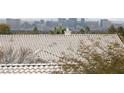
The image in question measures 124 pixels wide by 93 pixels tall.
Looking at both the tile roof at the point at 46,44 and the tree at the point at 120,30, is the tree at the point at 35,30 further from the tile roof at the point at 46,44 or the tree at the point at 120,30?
the tree at the point at 120,30

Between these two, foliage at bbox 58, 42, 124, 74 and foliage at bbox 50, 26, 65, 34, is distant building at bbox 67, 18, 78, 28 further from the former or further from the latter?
foliage at bbox 58, 42, 124, 74

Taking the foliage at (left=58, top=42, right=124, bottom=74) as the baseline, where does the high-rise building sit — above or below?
above

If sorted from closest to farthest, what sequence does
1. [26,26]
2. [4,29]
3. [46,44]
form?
[26,26] < [4,29] < [46,44]

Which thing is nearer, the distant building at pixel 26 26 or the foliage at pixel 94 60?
the distant building at pixel 26 26

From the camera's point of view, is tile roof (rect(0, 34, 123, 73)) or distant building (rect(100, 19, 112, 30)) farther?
tile roof (rect(0, 34, 123, 73))

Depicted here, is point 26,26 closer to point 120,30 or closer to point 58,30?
point 58,30

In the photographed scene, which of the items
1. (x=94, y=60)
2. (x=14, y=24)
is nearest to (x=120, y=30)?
(x=94, y=60)

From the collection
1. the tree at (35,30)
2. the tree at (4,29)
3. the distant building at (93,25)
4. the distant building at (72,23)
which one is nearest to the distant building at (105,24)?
the distant building at (93,25)

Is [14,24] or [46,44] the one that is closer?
[14,24]

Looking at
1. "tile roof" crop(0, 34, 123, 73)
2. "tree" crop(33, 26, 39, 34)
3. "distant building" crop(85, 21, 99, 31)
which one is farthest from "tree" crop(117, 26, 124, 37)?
"tree" crop(33, 26, 39, 34)

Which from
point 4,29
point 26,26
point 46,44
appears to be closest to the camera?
point 26,26

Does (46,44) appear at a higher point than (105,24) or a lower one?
lower

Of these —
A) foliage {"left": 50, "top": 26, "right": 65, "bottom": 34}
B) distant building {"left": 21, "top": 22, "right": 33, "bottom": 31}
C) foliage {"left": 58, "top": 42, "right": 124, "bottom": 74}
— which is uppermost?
distant building {"left": 21, "top": 22, "right": 33, "bottom": 31}
